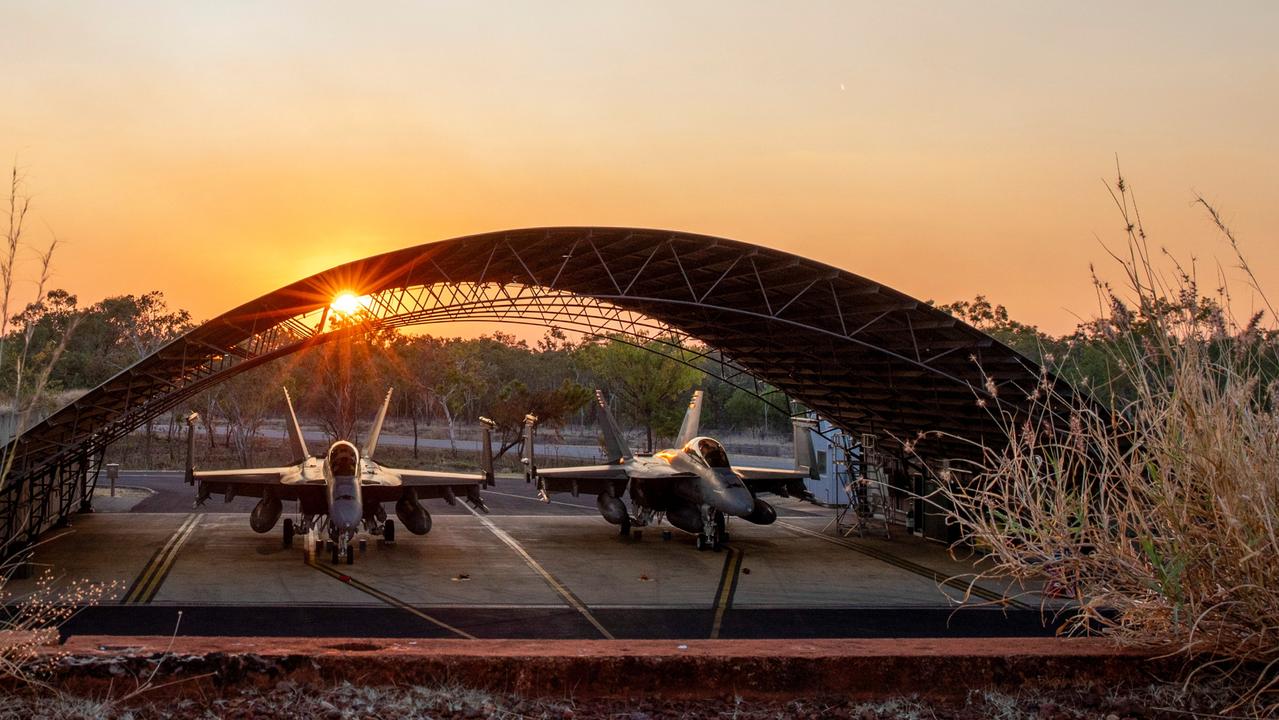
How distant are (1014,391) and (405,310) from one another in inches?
621

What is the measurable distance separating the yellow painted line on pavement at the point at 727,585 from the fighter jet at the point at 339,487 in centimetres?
603

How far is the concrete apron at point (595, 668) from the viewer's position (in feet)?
13.1

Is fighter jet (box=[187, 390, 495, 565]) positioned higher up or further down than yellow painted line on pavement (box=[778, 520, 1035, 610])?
higher up

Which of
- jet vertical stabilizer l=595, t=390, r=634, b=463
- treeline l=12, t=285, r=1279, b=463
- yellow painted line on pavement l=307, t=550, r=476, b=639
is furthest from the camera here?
treeline l=12, t=285, r=1279, b=463

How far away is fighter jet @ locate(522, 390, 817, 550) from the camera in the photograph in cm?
2317

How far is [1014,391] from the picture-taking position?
22.3 meters

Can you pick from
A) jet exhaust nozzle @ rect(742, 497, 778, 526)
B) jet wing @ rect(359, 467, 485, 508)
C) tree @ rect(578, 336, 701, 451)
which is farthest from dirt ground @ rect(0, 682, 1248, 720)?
tree @ rect(578, 336, 701, 451)

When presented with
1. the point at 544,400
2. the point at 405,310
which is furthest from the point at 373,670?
the point at 544,400

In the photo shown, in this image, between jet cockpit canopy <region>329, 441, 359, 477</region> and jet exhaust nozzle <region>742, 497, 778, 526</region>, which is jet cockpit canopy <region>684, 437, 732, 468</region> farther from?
jet cockpit canopy <region>329, 441, 359, 477</region>

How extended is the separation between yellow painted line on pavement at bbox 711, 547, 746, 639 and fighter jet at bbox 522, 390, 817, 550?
3.38 ft

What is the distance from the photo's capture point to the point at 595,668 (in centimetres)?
412

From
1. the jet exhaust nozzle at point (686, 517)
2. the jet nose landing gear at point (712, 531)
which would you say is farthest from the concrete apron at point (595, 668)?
the jet exhaust nozzle at point (686, 517)

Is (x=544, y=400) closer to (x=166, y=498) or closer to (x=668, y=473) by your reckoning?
(x=166, y=498)

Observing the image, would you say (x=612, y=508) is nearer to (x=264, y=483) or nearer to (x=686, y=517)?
(x=686, y=517)
